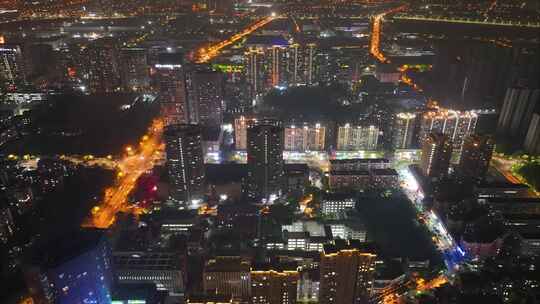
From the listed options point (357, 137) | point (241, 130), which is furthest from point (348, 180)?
point (241, 130)

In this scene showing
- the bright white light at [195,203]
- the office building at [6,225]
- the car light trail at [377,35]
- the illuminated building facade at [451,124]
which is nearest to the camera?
the office building at [6,225]

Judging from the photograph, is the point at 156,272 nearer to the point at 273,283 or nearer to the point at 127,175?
the point at 273,283

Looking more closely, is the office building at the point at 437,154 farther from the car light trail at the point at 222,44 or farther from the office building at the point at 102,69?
the office building at the point at 102,69

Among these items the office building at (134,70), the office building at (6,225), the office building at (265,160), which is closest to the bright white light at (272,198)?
the office building at (265,160)

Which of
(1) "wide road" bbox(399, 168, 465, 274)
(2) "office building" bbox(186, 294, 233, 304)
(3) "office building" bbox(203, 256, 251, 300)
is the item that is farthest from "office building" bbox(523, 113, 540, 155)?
(2) "office building" bbox(186, 294, 233, 304)

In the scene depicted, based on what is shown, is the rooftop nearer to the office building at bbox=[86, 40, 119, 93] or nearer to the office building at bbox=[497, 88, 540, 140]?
the office building at bbox=[497, 88, 540, 140]

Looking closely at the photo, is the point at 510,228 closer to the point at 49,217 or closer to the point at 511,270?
the point at 511,270
